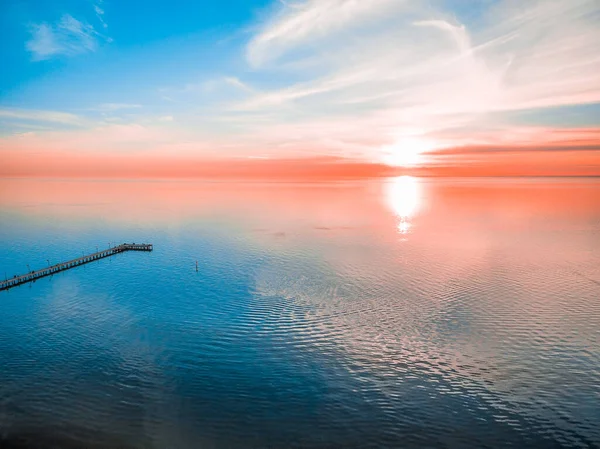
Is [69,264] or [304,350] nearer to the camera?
[304,350]

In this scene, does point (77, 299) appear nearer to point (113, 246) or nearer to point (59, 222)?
point (113, 246)

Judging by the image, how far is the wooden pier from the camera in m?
77.1

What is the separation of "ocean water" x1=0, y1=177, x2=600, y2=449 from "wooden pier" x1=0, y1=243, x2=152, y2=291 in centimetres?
222

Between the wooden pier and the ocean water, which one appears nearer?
the ocean water

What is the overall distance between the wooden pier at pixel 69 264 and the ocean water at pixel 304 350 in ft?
7.27

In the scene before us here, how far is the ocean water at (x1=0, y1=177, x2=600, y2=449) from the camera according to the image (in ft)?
113

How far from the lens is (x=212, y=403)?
124ft

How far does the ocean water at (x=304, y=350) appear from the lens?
34531 mm

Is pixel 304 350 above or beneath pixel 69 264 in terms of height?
beneath

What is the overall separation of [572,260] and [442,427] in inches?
3186

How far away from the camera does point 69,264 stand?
92688 millimetres

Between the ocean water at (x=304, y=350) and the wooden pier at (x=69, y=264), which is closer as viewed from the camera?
the ocean water at (x=304, y=350)

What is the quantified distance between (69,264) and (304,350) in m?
73.6

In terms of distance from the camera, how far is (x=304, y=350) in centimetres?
4894
